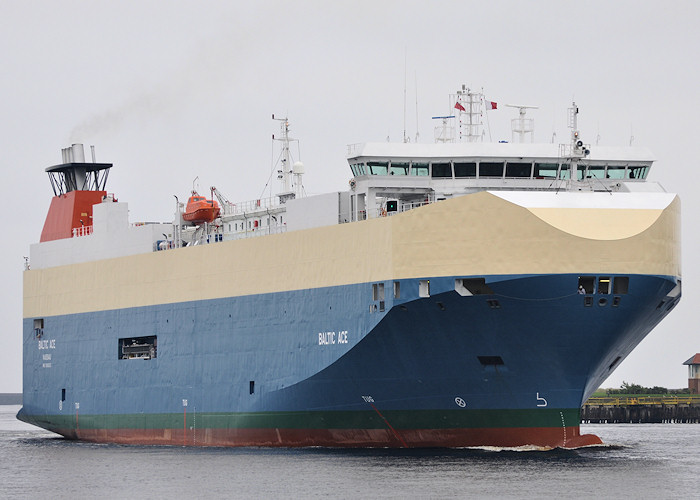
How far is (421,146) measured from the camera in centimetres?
4081

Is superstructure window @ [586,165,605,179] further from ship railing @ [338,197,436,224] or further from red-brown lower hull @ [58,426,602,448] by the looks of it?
red-brown lower hull @ [58,426,602,448]

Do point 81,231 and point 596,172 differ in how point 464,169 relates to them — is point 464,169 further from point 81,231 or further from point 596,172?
point 81,231

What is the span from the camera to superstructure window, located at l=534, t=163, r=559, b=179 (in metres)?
40.5

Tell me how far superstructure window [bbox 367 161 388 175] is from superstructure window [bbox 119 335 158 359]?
447 inches

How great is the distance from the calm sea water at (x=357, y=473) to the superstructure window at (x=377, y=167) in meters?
7.74

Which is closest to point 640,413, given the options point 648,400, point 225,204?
point 648,400

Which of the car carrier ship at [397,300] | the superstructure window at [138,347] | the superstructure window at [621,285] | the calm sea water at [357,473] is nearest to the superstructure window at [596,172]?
the car carrier ship at [397,300]

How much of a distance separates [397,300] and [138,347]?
14.1 meters

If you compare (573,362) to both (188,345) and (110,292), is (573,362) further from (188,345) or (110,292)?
(110,292)

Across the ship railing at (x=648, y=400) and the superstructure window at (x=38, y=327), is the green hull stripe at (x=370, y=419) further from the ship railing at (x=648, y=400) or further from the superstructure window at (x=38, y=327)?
the ship railing at (x=648, y=400)

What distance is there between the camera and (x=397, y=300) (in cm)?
3769

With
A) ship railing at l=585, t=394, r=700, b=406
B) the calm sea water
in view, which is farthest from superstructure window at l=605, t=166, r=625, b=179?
ship railing at l=585, t=394, r=700, b=406

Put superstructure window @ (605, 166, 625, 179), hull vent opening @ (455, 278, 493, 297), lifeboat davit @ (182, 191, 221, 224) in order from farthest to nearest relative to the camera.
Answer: lifeboat davit @ (182, 191, 221, 224) < superstructure window @ (605, 166, 625, 179) < hull vent opening @ (455, 278, 493, 297)

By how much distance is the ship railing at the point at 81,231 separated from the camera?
52.7m
